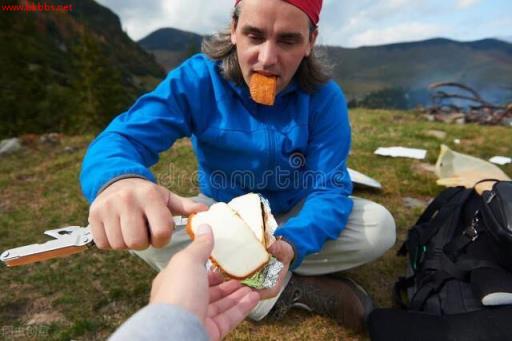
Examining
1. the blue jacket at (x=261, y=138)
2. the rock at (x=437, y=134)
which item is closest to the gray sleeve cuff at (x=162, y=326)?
the blue jacket at (x=261, y=138)

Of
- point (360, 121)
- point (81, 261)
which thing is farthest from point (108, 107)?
point (81, 261)

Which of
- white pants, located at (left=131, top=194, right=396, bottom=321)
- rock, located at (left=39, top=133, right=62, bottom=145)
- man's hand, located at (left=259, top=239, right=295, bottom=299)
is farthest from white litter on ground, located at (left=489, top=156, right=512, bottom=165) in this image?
rock, located at (left=39, top=133, right=62, bottom=145)

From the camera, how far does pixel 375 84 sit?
136 m

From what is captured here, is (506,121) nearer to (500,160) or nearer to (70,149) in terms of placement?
(500,160)

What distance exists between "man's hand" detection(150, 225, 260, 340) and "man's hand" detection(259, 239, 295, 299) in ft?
0.53

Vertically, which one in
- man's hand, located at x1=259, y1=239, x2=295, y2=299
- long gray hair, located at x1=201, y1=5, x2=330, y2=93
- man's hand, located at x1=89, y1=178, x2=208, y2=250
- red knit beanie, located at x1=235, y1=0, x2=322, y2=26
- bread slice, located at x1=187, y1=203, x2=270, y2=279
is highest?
red knit beanie, located at x1=235, y1=0, x2=322, y2=26

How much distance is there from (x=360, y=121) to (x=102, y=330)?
763 centimetres

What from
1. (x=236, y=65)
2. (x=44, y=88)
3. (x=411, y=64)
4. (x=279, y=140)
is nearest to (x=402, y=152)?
(x=279, y=140)

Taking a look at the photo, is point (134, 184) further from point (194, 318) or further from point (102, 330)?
point (102, 330)

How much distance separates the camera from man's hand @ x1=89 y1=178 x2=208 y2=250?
1195 millimetres

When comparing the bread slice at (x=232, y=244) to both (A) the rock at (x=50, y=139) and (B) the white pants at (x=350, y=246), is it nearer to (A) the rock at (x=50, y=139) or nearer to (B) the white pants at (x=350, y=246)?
(B) the white pants at (x=350, y=246)

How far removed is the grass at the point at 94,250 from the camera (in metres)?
2.44

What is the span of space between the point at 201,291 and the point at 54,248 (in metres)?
0.56

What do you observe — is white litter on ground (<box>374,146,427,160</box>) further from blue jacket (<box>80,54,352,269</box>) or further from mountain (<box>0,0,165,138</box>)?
mountain (<box>0,0,165,138</box>)
